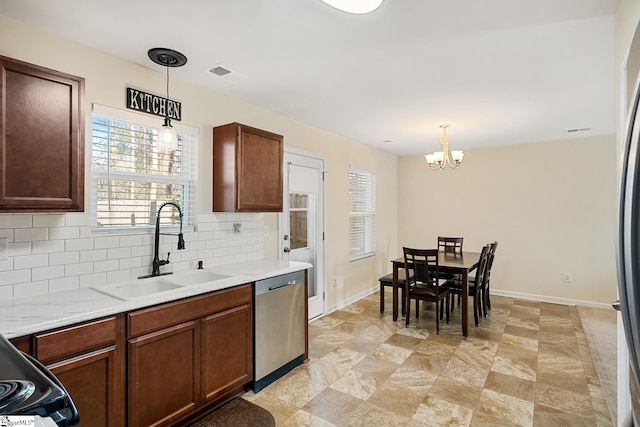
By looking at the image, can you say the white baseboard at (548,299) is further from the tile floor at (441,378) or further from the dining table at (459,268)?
the dining table at (459,268)

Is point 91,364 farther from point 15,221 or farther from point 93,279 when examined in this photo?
point 15,221

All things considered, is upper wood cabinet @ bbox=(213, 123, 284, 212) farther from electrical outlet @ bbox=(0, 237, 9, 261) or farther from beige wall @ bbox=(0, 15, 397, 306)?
electrical outlet @ bbox=(0, 237, 9, 261)

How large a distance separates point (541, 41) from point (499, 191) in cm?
374

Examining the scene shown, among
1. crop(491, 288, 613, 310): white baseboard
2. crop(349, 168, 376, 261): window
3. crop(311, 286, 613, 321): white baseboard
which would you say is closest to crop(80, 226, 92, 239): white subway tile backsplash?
crop(311, 286, 613, 321): white baseboard

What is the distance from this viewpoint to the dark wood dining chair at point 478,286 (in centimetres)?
398

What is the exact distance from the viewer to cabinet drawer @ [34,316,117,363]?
1.52m

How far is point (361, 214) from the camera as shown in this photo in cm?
537

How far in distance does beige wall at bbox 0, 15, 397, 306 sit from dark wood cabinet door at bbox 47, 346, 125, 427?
114 centimetres

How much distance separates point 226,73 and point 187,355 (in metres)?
2.07

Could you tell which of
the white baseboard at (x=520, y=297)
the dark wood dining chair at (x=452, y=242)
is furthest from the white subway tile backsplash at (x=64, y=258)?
the dark wood dining chair at (x=452, y=242)

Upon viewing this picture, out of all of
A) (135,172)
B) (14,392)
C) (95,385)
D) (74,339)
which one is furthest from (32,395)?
(135,172)

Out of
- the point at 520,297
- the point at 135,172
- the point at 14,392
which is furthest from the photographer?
the point at 520,297

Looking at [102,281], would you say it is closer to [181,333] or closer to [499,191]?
[181,333]

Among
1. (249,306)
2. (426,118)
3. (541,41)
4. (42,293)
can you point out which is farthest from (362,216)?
(42,293)
